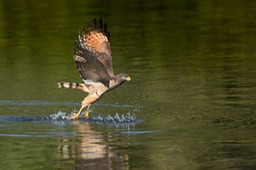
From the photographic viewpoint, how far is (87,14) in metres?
34.4

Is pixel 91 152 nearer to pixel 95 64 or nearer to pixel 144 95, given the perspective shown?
pixel 95 64

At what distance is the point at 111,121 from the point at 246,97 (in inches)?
117

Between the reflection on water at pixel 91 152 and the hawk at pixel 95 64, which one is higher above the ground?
the hawk at pixel 95 64

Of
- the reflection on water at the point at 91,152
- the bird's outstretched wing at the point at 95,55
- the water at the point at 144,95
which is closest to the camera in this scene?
the reflection on water at the point at 91,152

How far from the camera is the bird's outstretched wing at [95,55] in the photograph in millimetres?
15805

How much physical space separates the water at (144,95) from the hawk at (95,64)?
0.47m

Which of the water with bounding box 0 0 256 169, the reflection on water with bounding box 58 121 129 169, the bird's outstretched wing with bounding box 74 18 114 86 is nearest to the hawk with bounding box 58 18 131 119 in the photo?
the bird's outstretched wing with bounding box 74 18 114 86

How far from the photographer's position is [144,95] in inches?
714

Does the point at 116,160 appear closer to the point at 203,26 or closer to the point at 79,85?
the point at 79,85

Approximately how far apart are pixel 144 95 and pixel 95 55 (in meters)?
2.52

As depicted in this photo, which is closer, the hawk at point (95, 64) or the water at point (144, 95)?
the water at point (144, 95)

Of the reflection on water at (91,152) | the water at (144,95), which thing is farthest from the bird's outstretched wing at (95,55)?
the reflection on water at (91,152)

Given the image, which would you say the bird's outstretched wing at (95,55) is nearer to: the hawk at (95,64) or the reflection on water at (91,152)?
the hawk at (95,64)

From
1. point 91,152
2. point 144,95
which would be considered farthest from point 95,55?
point 91,152
